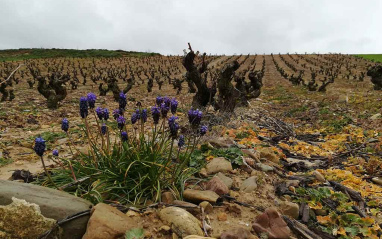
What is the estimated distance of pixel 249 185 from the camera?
3.87m

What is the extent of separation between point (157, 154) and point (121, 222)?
1.37 m

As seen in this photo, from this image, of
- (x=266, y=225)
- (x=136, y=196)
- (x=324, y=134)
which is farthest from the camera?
(x=324, y=134)

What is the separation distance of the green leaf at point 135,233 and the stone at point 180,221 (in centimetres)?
31

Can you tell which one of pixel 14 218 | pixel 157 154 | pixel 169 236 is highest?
pixel 157 154

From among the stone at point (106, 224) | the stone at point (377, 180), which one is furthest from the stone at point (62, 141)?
the stone at point (377, 180)

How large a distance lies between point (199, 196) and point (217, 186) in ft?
1.31

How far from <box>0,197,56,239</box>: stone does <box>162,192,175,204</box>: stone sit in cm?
130

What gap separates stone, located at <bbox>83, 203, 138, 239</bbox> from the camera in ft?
8.02

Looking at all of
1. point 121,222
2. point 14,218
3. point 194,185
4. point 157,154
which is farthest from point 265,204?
point 14,218

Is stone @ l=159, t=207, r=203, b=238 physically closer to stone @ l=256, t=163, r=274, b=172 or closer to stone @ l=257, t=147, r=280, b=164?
stone @ l=256, t=163, r=274, b=172

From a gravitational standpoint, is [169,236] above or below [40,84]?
below

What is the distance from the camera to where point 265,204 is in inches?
138

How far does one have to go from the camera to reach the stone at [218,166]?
4.30 meters

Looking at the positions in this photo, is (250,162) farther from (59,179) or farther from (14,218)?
(14,218)
